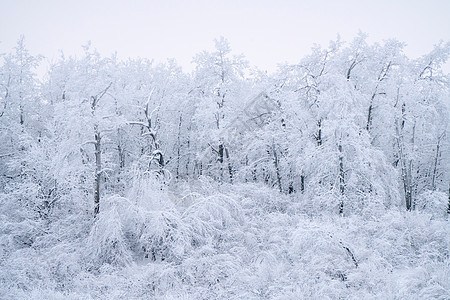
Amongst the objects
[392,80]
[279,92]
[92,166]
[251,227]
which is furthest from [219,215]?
[392,80]

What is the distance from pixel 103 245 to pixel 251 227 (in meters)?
6.45

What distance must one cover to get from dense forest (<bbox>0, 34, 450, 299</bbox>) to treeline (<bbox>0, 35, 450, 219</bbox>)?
111 millimetres

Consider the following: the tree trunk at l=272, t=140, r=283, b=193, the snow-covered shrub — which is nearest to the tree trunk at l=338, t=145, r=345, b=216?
the tree trunk at l=272, t=140, r=283, b=193

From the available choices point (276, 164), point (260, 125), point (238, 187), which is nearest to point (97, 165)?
point (238, 187)

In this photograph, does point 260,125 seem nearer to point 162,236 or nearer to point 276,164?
point 276,164

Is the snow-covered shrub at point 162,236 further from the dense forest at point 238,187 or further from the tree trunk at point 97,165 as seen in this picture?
the tree trunk at point 97,165

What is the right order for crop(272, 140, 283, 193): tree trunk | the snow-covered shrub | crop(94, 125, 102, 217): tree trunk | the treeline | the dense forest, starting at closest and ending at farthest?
the dense forest < the snow-covered shrub < crop(94, 125, 102, 217): tree trunk < the treeline < crop(272, 140, 283, 193): tree trunk

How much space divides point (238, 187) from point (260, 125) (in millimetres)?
5420

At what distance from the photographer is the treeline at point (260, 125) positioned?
15.2 m

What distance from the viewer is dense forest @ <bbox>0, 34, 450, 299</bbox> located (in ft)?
33.2

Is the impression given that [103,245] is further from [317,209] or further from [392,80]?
[392,80]

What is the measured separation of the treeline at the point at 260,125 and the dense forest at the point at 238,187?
11cm

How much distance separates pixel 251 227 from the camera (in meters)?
14.0

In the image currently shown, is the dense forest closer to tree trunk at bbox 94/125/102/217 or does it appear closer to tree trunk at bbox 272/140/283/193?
tree trunk at bbox 94/125/102/217
